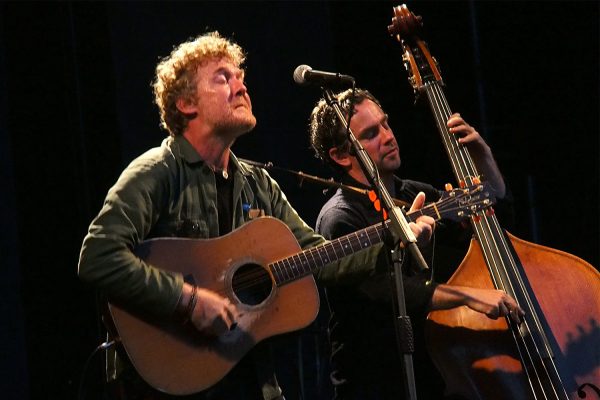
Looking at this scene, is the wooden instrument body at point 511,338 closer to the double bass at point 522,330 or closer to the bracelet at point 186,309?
the double bass at point 522,330

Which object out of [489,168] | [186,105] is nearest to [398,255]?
[489,168]

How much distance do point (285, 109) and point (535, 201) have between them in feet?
5.88

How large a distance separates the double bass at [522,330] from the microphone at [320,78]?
0.68m

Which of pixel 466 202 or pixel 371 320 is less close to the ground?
pixel 466 202

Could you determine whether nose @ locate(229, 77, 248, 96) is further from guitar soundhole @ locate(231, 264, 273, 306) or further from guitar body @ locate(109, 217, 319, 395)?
guitar soundhole @ locate(231, 264, 273, 306)

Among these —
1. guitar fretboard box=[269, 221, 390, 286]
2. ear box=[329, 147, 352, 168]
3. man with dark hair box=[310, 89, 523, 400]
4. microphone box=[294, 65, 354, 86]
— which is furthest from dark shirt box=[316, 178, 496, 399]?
microphone box=[294, 65, 354, 86]

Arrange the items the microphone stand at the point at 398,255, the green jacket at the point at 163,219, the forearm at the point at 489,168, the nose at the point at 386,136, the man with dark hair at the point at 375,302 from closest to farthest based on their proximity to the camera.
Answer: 1. the microphone stand at the point at 398,255
2. the green jacket at the point at 163,219
3. the man with dark hair at the point at 375,302
4. the forearm at the point at 489,168
5. the nose at the point at 386,136

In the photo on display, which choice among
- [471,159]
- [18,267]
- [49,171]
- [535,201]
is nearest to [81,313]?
[18,267]

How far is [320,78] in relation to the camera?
286cm

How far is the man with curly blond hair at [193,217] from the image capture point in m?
2.82

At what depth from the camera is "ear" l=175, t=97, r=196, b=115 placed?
3.34 meters

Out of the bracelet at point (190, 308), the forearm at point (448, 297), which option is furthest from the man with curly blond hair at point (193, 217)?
the forearm at point (448, 297)

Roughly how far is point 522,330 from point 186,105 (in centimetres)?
159

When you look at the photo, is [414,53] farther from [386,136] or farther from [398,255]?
[398,255]
